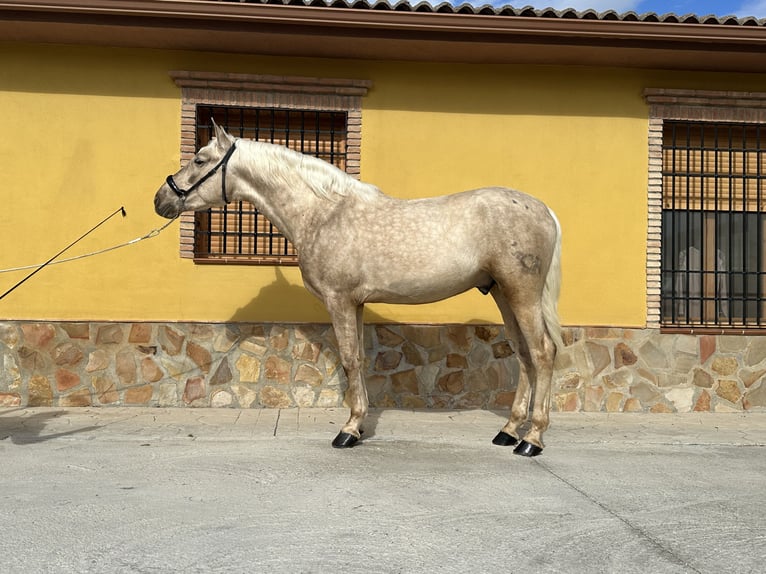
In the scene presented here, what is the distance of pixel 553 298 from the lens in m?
5.16

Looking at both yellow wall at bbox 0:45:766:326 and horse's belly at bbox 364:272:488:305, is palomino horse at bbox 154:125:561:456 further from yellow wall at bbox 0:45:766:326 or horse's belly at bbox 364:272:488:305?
yellow wall at bbox 0:45:766:326

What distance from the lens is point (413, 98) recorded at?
271 inches

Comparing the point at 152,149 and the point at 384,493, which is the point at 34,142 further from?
the point at 384,493

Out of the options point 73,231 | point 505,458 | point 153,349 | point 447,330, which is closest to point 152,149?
point 73,231

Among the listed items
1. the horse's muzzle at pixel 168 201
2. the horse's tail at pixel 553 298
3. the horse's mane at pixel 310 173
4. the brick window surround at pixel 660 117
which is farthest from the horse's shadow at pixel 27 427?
the brick window surround at pixel 660 117

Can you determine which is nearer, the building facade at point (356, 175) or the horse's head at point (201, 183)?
the horse's head at point (201, 183)

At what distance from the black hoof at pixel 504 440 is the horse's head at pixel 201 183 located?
276 centimetres

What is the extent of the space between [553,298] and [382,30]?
289cm

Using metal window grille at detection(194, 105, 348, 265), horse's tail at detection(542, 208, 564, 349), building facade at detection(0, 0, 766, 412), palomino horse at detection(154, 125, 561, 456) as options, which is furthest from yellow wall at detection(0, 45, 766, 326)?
horse's tail at detection(542, 208, 564, 349)

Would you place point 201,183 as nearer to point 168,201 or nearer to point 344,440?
point 168,201

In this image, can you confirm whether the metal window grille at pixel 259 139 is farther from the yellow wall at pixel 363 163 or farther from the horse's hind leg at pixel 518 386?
the horse's hind leg at pixel 518 386

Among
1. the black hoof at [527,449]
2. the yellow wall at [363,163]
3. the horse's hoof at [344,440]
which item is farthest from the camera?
the yellow wall at [363,163]

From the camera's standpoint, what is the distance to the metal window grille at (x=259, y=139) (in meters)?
6.90

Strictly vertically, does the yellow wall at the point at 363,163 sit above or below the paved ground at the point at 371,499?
above
